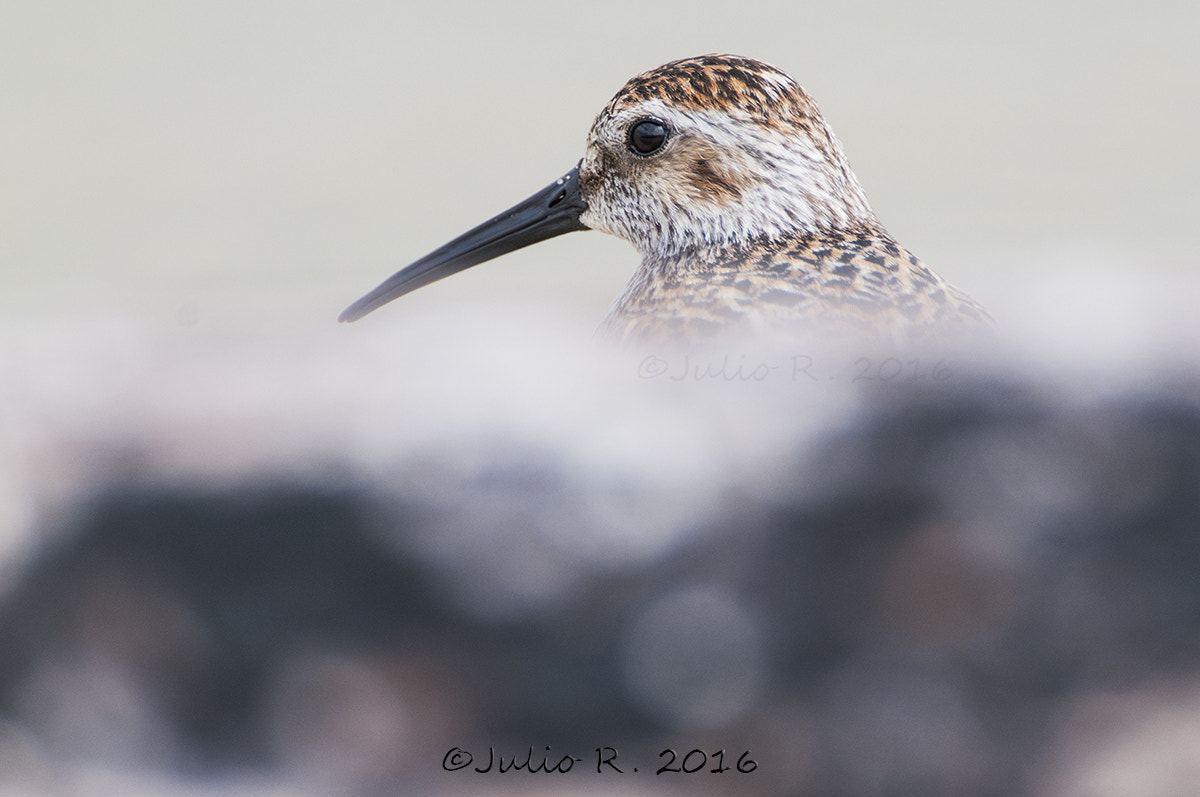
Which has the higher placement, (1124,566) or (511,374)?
(511,374)

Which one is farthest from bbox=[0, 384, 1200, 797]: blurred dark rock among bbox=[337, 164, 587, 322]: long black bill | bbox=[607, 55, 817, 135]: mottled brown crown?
bbox=[337, 164, 587, 322]: long black bill

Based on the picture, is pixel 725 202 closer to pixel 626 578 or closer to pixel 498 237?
pixel 498 237

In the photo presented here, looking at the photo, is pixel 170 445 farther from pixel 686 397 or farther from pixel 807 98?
pixel 807 98

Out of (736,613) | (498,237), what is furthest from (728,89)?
(736,613)

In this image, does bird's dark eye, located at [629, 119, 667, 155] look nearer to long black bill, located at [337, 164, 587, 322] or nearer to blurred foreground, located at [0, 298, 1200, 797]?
long black bill, located at [337, 164, 587, 322]

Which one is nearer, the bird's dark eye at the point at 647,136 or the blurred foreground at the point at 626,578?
the blurred foreground at the point at 626,578

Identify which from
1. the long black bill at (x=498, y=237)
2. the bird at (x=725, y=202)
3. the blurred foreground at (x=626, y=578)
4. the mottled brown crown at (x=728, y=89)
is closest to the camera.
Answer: the blurred foreground at (x=626, y=578)

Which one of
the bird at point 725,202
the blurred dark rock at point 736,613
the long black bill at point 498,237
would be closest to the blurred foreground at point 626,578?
the blurred dark rock at point 736,613

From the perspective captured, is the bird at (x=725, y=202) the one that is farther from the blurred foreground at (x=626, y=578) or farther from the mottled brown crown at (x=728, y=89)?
the blurred foreground at (x=626, y=578)

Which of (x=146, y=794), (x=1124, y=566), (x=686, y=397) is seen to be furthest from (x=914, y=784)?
(x=146, y=794)
